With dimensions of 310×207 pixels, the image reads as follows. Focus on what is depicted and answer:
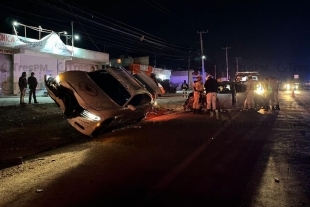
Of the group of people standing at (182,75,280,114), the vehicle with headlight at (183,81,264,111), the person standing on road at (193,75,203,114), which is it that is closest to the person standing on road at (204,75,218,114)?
the group of people standing at (182,75,280,114)

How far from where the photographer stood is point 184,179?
4.61 meters

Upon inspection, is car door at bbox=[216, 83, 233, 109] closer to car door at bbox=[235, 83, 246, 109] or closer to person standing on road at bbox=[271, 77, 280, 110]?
car door at bbox=[235, 83, 246, 109]

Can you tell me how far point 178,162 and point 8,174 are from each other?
122 inches

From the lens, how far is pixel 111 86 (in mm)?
8938

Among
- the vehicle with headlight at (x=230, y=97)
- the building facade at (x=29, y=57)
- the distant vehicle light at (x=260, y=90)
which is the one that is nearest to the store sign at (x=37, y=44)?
the building facade at (x=29, y=57)

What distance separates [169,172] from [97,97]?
3.75m

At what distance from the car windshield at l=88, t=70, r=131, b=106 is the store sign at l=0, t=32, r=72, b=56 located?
11.7 m

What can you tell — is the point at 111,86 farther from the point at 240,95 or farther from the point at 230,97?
the point at 240,95

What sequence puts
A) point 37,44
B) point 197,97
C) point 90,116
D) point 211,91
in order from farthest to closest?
1. point 37,44
2. point 197,97
3. point 211,91
4. point 90,116

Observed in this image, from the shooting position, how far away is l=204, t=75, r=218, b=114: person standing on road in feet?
43.1

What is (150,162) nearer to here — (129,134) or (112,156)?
(112,156)

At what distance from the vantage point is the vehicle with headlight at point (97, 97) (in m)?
7.56

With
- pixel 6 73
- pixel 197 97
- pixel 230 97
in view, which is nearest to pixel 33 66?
pixel 6 73

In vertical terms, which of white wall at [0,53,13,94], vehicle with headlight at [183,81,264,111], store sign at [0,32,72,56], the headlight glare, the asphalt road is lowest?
the asphalt road
